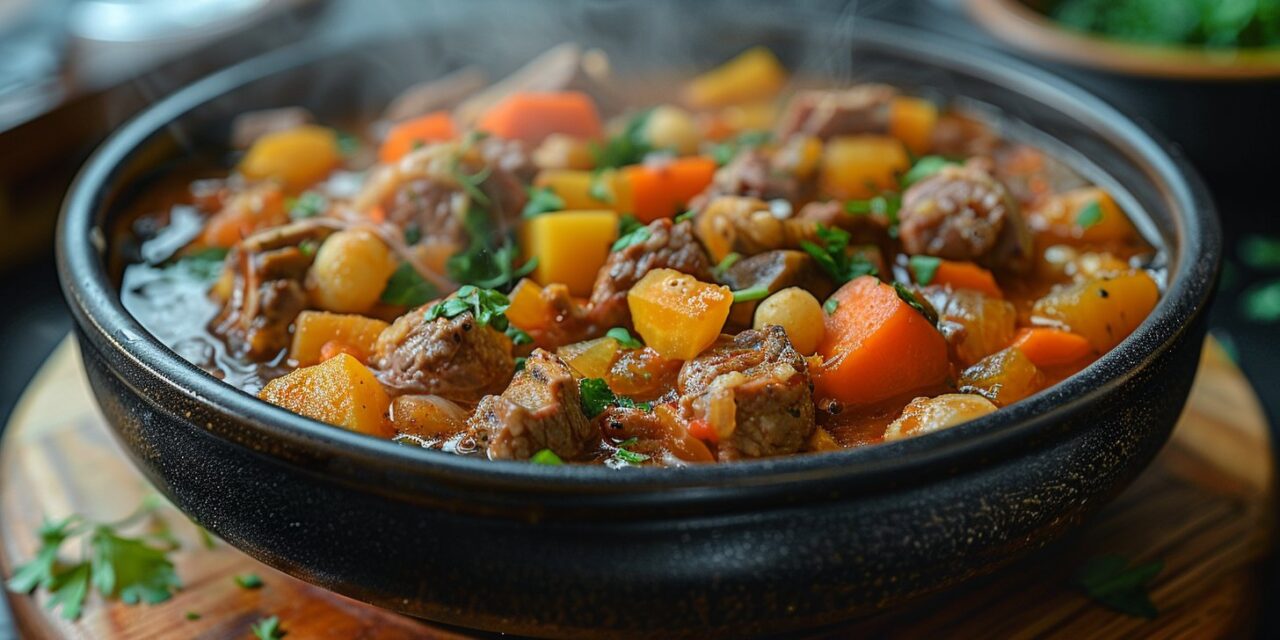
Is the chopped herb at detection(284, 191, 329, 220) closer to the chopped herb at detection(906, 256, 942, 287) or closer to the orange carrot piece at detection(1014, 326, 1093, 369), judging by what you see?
the chopped herb at detection(906, 256, 942, 287)

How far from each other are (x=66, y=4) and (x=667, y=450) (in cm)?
467

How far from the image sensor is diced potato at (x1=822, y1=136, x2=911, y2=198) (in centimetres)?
350

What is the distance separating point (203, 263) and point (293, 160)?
1.93ft

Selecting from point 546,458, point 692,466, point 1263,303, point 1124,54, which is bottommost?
point 1263,303

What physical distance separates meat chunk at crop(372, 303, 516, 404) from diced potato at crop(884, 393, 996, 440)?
2.67 ft

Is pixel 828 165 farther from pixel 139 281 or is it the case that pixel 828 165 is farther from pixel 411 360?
pixel 139 281

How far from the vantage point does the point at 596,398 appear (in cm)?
234

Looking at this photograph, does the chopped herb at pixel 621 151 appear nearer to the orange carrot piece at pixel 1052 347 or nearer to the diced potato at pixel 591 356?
the diced potato at pixel 591 356

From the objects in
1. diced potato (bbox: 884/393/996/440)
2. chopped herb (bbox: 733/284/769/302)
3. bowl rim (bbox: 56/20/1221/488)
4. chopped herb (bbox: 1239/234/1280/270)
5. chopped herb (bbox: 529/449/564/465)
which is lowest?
chopped herb (bbox: 1239/234/1280/270)

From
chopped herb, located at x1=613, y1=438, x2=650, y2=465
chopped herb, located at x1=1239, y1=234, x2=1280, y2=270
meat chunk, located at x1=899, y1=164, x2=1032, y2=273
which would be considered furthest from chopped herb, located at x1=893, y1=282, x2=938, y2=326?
chopped herb, located at x1=1239, y1=234, x2=1280, y2=270

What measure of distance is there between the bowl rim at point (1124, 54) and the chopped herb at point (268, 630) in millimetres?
3662

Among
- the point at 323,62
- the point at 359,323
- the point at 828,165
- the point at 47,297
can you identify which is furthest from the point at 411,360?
the point at 47,297

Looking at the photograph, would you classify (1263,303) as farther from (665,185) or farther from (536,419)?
(536,419)

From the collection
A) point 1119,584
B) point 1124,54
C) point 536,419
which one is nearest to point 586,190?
point 536,419
